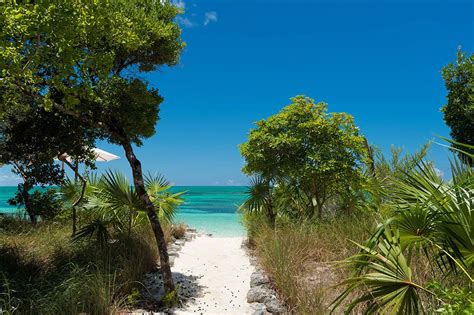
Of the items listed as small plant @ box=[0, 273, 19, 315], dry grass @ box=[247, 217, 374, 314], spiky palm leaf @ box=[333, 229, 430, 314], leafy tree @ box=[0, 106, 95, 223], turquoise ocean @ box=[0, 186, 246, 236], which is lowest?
turquoise ocean @ box=[0, 186, 246, 236]

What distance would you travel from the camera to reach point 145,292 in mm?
7117

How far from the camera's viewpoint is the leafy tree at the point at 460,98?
1627 centimetres

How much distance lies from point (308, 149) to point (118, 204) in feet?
19.0

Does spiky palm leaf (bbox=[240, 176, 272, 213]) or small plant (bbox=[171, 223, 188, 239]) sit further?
small plant (bbox=[171, 223, 188, 239])

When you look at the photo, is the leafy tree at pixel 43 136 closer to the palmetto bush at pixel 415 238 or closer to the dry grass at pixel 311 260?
the dry grass at pixel 311 260

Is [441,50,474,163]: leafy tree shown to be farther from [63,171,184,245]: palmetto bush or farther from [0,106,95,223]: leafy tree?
[0,106,95,223]: leafy tree

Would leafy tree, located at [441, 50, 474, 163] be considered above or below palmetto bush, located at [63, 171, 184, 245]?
above

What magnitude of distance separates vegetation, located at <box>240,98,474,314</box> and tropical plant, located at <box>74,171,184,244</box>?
9.41 ft

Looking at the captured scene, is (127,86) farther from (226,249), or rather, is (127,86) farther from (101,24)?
(226,249)

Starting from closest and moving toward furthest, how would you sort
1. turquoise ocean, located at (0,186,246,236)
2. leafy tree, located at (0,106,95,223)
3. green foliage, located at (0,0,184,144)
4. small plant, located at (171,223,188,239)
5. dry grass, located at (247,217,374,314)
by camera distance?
1. green foliage, located at (0,0,184,144)
2. dry grass, located at (247,217,374,314)
3. leafy tree, located at (0,106,95,223)
4. small plant, located at (171,223,188,239)
5. turquoise ocean, located at (0,186,246,236)

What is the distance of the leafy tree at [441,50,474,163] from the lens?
1627 centimetres

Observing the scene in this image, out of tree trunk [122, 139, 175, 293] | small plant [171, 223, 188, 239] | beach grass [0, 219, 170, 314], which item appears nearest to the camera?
beach grass [0, 219, 170, 314]

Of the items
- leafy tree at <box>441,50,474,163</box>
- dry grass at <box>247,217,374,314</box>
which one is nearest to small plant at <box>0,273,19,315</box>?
dry grass at <box>247,217,374,314</box>

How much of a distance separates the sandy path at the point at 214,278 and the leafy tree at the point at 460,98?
11.7 m
